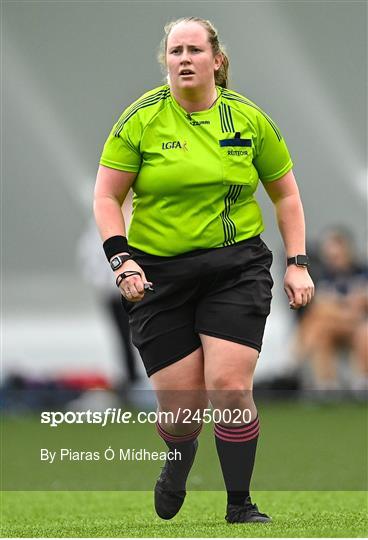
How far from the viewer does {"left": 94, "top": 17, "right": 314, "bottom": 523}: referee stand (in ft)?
16.5

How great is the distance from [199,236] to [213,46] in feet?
2.33

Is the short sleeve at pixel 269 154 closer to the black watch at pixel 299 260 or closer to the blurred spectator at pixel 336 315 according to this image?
the black watch at pixel 299 260

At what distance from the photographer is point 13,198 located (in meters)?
13.1

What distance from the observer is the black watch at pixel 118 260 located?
5055mm

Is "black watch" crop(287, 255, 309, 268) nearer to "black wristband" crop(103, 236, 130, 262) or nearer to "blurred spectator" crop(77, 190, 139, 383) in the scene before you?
"black wristband" crop(103, 236, 130, 262)

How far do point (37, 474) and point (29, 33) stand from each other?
6.19 m

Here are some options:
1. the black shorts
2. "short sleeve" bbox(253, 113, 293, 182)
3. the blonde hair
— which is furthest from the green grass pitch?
the blonde hair

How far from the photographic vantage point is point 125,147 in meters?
5.06

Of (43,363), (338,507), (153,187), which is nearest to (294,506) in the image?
(338,507)

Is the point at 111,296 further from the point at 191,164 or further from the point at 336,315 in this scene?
the point at 191,164

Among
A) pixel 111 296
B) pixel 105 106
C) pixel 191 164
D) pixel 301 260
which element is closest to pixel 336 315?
pixel 111 296

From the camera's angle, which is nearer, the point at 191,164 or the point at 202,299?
the point at 191,164

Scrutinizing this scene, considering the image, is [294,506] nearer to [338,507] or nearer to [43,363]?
[338,507]

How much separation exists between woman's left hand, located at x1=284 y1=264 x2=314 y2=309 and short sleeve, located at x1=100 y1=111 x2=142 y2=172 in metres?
0.70
